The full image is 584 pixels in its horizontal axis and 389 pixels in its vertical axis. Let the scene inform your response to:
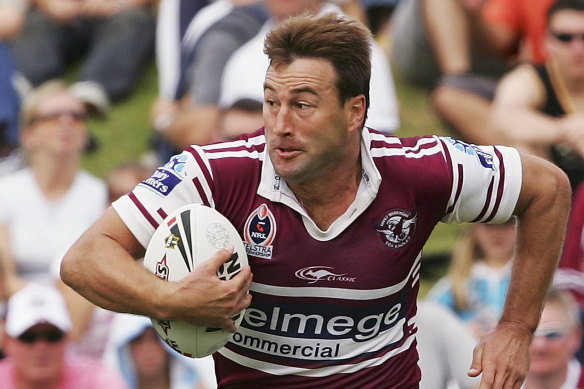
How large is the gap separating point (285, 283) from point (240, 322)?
0.25 m

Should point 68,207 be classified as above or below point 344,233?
below

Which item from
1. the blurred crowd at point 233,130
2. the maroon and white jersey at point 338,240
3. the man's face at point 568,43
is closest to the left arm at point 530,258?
the maroon and white jersey at point 338,240

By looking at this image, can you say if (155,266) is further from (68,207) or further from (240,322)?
(68,207)

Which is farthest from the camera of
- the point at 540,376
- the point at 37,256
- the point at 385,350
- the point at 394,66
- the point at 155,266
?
the point at 394,66

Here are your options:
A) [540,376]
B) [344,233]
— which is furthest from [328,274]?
[540,376]

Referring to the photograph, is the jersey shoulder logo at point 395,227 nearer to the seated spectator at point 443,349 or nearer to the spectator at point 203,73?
the seated spectator at point 443,349

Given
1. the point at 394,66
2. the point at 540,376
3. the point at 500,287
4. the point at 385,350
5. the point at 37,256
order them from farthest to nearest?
the point at 394,66 → the point at 37,256 → the point at 500,287 → the point at 540,376 → the point at 385,350

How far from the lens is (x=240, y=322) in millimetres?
4664

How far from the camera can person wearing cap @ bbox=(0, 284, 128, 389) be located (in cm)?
717

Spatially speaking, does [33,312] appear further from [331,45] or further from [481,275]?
[331,45]

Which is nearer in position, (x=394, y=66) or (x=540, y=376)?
(x=540, y=376)

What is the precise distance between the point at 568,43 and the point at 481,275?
168cm

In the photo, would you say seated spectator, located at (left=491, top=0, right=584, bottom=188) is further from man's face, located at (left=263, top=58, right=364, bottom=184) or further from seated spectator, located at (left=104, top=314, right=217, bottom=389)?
man's face, located at (left=263, top=58, right=364, bottom=184)

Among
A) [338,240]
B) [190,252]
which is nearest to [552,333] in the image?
[338,240]
